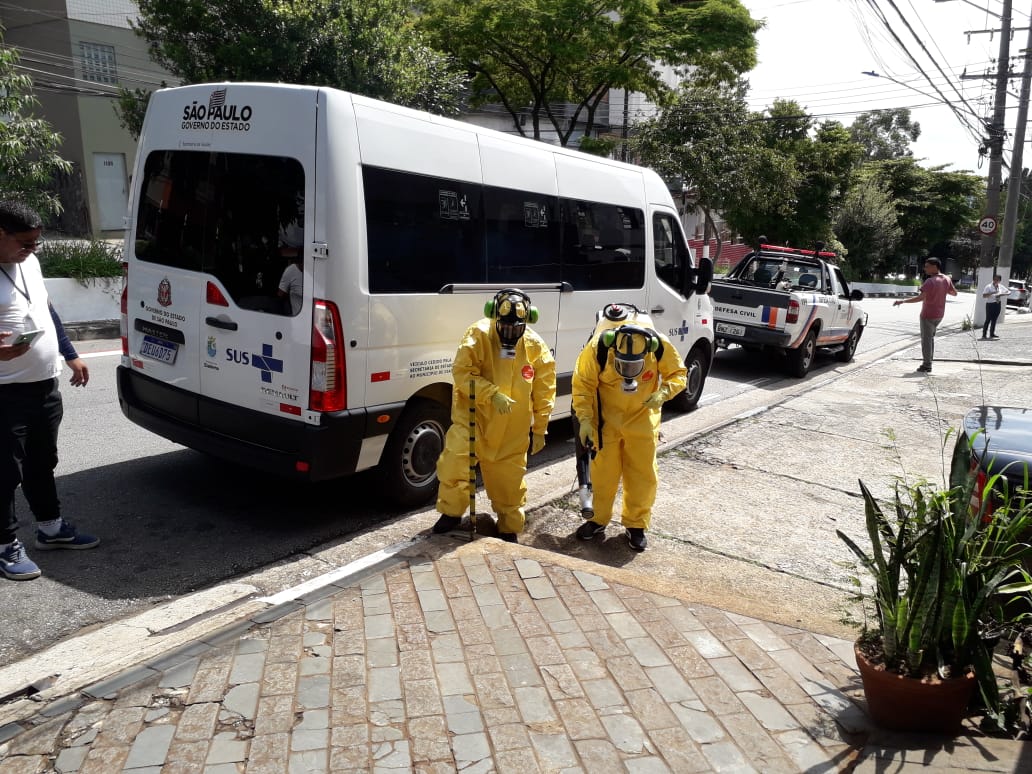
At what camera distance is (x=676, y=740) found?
2957 mm

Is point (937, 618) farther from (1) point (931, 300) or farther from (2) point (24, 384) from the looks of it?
(1) point (931, 300)

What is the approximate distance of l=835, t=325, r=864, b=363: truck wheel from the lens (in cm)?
1421

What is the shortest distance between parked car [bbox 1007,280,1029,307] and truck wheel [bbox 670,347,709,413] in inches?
1097

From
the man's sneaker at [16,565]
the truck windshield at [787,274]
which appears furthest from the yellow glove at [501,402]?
the truck windshield at [787,274]

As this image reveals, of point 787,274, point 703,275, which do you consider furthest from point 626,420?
point 787,274

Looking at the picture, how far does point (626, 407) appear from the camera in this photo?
496 centimetres

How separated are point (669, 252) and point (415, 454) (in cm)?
389

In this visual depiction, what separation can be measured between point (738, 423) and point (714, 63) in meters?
20.6

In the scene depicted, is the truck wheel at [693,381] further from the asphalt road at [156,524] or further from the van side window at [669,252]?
the asphalt road at [156,524]

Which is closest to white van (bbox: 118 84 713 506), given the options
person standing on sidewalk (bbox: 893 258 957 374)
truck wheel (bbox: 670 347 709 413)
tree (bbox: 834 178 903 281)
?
truck wheel (bbox: 670 347 709 413)

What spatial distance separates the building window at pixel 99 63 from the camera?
971 inches

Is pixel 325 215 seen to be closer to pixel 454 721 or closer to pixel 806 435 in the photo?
pixel 454 721

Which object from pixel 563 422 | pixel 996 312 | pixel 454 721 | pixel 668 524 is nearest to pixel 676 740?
pixel 454 721

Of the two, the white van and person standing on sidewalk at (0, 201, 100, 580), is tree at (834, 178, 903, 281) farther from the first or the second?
person standing on sidewalk at (0, 201, 100, 580)
